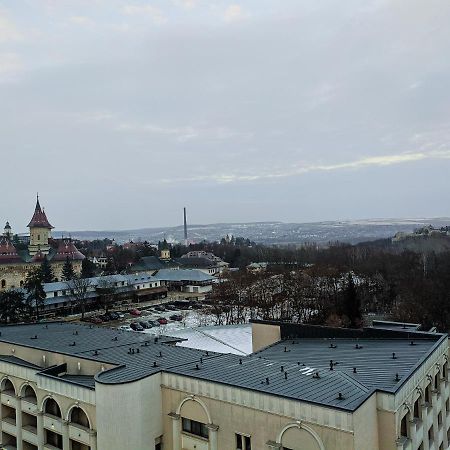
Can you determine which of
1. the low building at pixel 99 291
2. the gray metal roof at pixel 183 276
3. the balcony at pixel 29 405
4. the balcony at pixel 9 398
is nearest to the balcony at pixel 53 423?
the balcony at pixel 29 405

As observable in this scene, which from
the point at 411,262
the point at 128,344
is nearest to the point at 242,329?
the point at 128,344

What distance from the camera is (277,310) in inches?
2138

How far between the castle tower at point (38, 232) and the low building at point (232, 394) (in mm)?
73455

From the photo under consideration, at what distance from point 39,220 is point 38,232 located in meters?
2.45

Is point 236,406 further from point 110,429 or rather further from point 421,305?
point 421,305

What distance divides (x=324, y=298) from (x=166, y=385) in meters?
40.4

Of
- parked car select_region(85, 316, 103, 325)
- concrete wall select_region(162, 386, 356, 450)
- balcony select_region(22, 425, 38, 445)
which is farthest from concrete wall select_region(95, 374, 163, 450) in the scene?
parked car select_region(85, 316, 103, 325)

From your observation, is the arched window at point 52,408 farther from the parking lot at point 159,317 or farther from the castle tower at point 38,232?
the castle tower at point 38,232

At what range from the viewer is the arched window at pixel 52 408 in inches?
702

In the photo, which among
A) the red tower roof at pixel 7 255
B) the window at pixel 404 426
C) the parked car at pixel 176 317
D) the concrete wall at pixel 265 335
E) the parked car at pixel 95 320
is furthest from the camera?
the red tower roof at pixel 7 255

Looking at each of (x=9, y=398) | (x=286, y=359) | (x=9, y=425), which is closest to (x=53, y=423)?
(x=9, y=398)

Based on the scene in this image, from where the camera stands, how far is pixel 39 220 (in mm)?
91062

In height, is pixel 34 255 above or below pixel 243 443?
above

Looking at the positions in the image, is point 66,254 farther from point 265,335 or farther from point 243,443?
point 243,443
